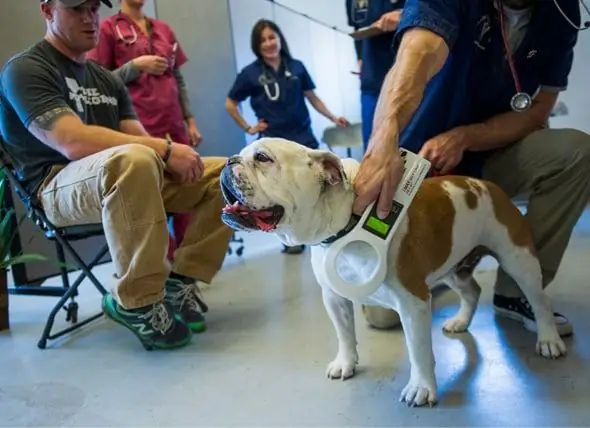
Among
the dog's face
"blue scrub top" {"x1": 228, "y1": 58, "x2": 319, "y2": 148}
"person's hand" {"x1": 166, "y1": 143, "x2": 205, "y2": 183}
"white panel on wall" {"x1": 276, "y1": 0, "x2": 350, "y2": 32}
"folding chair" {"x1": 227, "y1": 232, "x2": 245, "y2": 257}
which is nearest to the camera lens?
the dog's face

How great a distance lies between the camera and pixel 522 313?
179 centimetres

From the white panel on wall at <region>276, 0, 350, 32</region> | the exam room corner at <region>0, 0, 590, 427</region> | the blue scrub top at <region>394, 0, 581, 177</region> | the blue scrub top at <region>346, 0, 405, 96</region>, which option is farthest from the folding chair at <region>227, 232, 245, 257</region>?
the white panel on wall at <region>276, 0, 350, 32</region>

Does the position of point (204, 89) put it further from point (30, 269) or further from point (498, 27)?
point (498, 27)

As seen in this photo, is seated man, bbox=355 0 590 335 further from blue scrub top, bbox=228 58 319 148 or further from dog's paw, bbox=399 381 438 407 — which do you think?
blue scrub top, bbox=228 58 319 148

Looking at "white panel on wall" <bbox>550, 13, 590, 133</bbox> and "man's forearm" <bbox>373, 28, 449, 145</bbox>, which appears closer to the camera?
"man's forearm" <bbox>373, 28, 449, 145</bbox>

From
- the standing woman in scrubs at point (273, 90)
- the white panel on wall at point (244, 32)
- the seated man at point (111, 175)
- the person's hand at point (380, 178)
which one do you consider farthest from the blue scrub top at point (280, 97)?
the person's hand at point (380, 178)

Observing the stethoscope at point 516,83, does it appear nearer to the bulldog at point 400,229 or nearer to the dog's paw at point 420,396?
the bulldog at point 400,229

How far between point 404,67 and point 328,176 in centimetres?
38

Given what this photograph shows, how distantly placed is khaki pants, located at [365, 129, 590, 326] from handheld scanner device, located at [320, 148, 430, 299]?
653 mm

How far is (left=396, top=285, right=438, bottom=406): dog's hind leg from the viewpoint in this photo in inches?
50.8

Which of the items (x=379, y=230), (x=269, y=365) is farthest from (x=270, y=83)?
(x=379, y=230)

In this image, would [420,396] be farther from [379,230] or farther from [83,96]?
[83,96]

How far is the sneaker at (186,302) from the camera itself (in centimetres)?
196

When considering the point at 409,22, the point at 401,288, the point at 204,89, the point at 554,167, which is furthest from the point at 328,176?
the point at 204,89
